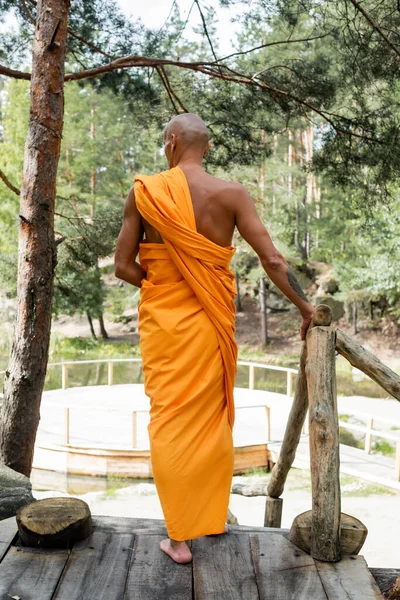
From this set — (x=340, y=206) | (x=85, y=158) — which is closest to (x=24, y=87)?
(x=85, y=158)

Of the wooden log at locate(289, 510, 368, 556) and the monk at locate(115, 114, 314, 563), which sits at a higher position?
the monk at locate(115, 114, 314, 563)

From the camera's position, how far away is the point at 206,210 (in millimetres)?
2553

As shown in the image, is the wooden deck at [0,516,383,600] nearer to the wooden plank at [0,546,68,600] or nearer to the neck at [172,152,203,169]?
the wooden plank at [0,546,68,600]

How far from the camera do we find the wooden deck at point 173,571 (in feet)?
7.22

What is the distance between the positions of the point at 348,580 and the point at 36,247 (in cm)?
348

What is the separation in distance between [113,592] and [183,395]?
0.77m

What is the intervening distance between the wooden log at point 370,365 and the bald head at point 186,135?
1.04 meters

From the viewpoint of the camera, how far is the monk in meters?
2.44

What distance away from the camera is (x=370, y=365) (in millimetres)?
2459

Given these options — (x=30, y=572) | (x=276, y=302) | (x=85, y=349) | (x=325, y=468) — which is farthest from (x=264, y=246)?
(x=276, y=302)

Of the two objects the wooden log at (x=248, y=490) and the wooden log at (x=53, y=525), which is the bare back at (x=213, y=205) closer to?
the wooden log at (x=53, y=525)

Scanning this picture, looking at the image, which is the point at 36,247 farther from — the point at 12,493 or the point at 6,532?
the point at 6,532

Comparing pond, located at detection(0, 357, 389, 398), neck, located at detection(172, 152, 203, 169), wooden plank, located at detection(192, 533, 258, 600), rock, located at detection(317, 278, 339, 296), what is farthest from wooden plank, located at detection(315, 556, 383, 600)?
rock, located at detection(317, 278, 339, 296)

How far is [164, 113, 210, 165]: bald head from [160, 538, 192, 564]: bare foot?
5.51ft
